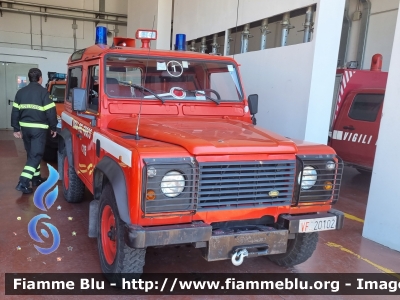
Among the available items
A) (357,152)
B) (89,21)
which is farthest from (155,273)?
(89,21)

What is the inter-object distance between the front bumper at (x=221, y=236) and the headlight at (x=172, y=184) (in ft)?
0.72

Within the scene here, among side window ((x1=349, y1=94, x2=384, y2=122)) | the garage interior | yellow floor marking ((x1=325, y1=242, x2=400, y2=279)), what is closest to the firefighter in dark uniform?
the garage interior

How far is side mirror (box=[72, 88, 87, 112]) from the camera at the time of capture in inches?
130

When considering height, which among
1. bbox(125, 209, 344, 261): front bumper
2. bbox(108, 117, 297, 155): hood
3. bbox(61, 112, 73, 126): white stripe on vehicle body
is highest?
bbox(108, 117, 297, 155): hood

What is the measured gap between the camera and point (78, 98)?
3307 millimetres

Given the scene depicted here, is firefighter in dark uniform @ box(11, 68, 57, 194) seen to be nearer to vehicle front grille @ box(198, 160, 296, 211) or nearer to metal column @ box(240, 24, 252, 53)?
vehicle front grille @ box(198, 160, 296, 211)

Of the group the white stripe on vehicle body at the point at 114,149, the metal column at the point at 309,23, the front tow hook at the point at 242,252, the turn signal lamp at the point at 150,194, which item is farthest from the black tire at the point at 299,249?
the metal column at the point at 309,23

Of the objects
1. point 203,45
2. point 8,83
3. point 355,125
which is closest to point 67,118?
point 203,45

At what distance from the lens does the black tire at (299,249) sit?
9.93ft

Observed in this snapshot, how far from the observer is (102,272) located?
2920 millimetres

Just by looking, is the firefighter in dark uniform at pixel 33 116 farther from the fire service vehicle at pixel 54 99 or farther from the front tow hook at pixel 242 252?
the front tow hook at pixel 242 252

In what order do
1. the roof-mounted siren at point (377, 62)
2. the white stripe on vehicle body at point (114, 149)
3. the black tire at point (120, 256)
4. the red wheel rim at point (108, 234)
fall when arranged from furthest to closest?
1. the roof-mounted siren at point (377, 62)
2. the red wheel rim at point (108, 234)
3. the black tire at point (120, 256)
4. the white stripe on vehicle body at point (114, 149)

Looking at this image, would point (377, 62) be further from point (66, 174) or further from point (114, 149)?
point (114, 149)

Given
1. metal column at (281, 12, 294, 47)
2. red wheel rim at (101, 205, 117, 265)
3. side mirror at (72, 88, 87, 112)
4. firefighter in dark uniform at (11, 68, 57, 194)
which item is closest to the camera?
red wheel rim at (101, 205, 117, 265)
